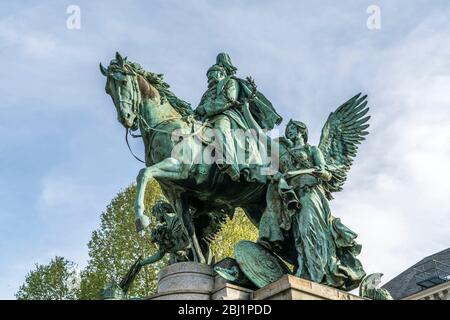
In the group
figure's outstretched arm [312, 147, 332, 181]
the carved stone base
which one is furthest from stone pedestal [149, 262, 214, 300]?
figure's outstretched arm [312, 147, 332, 181]

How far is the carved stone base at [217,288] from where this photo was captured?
613cm

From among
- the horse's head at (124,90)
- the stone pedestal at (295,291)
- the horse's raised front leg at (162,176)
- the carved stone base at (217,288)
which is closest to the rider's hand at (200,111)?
the horse's head at (124,90)

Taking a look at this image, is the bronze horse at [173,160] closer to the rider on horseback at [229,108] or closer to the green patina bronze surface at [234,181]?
the green patina bronze surface at [234,181]

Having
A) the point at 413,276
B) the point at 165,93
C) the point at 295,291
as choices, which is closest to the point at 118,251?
the point at 165,93

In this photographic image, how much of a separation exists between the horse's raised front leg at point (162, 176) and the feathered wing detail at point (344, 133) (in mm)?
2244

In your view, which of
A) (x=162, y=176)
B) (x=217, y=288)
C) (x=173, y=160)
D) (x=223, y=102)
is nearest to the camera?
(x=217, y=288)

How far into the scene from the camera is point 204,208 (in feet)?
26.3

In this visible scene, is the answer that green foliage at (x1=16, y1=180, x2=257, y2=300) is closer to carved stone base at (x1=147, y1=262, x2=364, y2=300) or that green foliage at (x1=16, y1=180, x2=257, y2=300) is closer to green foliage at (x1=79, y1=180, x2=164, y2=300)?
green foliage at (x1=79, y1=180, x2=164, y2=300)

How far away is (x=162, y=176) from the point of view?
7.03m

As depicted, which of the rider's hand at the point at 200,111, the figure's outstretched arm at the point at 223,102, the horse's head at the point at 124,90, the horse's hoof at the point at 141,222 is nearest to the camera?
the horse's hoof at the point at 141,222

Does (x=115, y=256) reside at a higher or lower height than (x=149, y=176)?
higher

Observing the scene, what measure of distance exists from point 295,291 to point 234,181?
1982 millimetres

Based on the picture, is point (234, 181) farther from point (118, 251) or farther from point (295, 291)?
point (118, 251)

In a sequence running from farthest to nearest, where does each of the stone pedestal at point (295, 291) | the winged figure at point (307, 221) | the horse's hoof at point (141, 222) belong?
the winged figure at point (307, 221)
the horse's hoof at point (141, 222)
the stone pedestal at point (295, 291)
